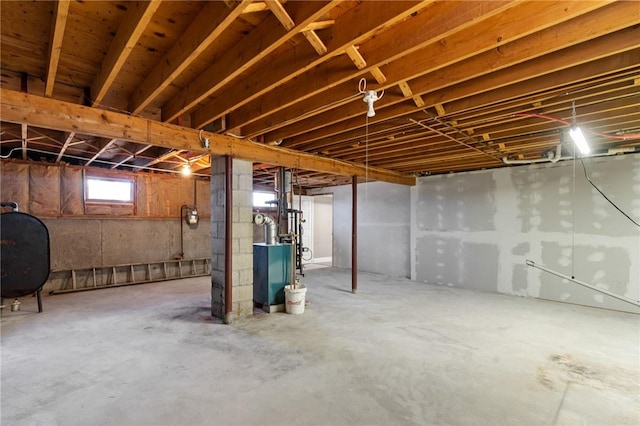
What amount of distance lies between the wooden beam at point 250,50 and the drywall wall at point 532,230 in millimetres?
5495

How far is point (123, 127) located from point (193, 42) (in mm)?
1740

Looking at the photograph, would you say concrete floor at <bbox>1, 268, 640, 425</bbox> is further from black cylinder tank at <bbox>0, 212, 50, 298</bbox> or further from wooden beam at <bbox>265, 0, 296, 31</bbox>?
wooden beam at <bbox>265, 0, 296, 31</bbox>

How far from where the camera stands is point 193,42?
200cm

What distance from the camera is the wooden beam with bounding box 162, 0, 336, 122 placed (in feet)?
5.60

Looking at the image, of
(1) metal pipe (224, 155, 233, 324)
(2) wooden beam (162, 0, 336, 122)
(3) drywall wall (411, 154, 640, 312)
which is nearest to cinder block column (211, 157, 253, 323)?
(1) metal pipe (224, 155, 233, 324)

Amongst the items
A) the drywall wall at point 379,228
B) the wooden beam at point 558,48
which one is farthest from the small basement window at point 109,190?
the wooden beam at point 558,48

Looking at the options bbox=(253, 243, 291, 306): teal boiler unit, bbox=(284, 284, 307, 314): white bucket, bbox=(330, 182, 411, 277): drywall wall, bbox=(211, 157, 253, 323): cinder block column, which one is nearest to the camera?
bbox=(211, 157, 253, 323): cinder block column

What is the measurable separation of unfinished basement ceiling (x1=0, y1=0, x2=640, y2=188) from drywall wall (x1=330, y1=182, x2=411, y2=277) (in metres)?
3.77

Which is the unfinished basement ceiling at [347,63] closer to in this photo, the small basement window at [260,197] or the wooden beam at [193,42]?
the wooden beam at [193,42]

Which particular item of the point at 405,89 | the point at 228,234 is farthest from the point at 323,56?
the point at 228,234

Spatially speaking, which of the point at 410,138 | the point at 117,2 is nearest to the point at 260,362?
the point at 117,2

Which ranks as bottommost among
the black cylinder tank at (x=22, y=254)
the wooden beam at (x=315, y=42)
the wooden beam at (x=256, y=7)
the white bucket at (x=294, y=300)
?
the white bucket at (x=294, y=300)

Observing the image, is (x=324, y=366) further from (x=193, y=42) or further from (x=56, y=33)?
(x=56, y=33)

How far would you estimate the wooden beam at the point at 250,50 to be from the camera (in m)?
1.71
